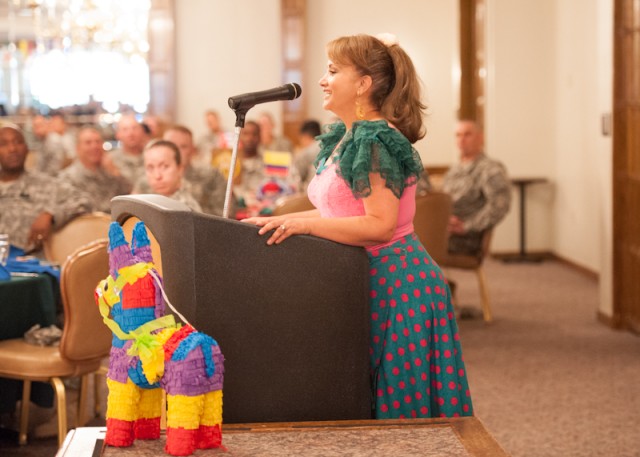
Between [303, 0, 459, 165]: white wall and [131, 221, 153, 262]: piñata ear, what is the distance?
461 inches

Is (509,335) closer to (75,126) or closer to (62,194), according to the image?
(62,194)

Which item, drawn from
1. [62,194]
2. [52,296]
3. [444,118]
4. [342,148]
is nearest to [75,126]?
[444,118]

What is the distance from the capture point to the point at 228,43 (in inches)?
546

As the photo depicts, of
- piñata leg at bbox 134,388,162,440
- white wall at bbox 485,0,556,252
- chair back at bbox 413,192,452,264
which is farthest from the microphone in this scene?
white wall at bbox 485,0,556,252

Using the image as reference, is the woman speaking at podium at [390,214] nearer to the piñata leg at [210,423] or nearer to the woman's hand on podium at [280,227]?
the woman's hand on podium at [280,227]

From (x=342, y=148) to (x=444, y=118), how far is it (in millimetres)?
11489

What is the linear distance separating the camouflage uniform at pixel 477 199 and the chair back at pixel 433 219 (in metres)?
0.73

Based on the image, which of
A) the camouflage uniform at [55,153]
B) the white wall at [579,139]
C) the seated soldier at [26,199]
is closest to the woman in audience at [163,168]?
the seated soldier at [26,199]

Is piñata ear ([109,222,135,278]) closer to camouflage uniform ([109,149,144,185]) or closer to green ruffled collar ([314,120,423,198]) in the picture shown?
green ruffled collar ([314,120,423,198])

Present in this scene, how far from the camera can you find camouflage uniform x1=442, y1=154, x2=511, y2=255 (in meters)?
6.87

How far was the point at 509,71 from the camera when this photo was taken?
31.0ft

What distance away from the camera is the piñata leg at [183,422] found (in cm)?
167

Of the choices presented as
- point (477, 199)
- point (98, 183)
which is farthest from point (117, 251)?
point (98, 183)

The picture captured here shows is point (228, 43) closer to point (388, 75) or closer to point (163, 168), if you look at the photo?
point (163, 168)
